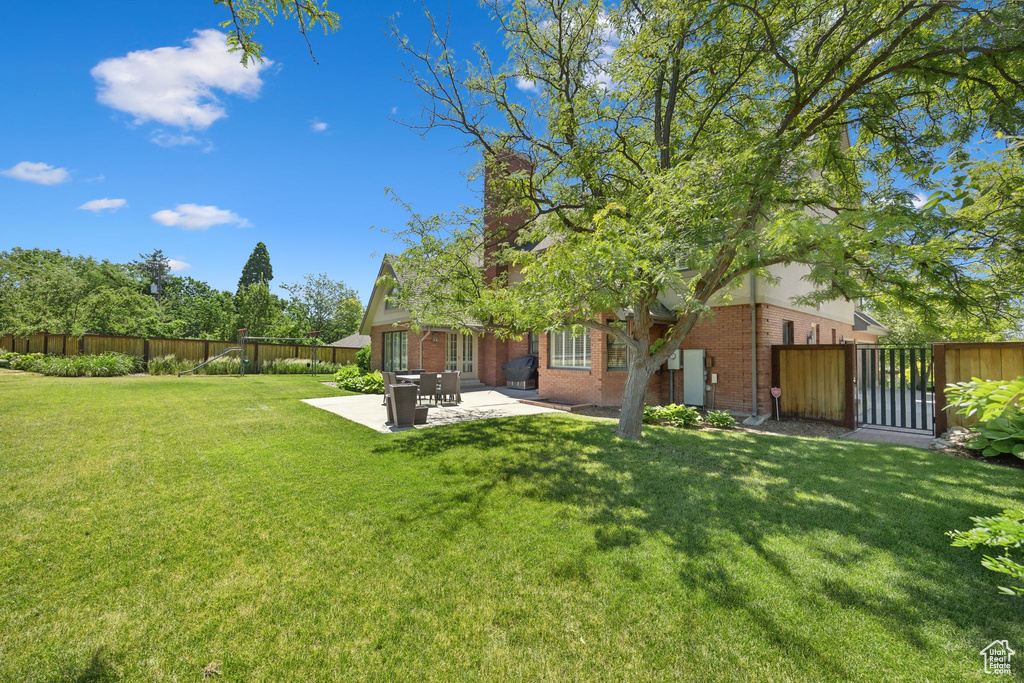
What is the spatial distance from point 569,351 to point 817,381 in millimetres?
6579

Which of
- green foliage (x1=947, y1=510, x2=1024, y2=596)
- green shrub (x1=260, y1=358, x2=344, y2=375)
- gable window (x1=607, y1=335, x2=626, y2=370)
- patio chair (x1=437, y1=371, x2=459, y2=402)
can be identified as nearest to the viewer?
green foliage (x1=947, y1=510, x2=1024, y2=596)

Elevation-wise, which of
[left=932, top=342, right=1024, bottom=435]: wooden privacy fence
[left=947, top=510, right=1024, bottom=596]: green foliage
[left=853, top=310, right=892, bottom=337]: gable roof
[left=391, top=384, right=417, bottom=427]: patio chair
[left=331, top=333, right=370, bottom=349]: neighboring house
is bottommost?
[left=391, top=384, right=417, bottom=427]: patio chair

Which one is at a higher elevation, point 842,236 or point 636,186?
point 636,186

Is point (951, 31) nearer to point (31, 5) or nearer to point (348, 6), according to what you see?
point (348, 6)

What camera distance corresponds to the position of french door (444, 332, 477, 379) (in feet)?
60.8

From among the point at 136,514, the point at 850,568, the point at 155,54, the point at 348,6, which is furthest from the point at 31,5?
the point at 850,568

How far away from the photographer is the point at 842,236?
17.4ft

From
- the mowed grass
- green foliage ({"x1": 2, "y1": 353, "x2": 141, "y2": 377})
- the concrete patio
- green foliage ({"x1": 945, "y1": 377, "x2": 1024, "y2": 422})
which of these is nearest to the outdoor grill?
the concrete patio

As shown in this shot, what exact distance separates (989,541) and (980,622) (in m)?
1.80

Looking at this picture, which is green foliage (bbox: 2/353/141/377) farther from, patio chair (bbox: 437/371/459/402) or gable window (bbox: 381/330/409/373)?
patio chair (bbox: 437/371/459/402)

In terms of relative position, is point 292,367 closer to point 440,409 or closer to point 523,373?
point 523,373

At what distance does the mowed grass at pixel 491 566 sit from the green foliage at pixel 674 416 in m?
2.64

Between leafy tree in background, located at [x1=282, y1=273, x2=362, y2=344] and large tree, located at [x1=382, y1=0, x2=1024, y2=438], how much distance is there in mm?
35497
